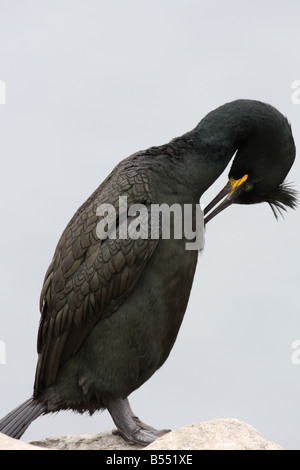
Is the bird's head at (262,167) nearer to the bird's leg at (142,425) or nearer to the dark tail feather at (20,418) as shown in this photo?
the bird's leg at (142,425)

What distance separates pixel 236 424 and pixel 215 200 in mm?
1744

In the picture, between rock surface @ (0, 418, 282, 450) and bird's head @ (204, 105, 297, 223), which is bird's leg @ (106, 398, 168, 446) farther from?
A: bird's head @ (204, 105, 297, 223)

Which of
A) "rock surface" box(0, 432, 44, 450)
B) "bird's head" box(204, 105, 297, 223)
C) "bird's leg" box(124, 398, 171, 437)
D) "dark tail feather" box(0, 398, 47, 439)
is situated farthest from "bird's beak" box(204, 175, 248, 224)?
"rock surface" box(0, 432, 44, 450)

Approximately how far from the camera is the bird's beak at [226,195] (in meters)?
6.46

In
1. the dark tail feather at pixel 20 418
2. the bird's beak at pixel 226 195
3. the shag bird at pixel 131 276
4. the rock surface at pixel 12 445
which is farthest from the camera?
the bird's beak at pixel 226 195

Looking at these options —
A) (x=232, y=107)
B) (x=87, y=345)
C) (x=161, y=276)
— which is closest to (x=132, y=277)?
(x=161, y=276)

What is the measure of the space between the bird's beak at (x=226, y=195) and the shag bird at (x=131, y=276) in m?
0.03

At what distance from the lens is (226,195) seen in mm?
6504

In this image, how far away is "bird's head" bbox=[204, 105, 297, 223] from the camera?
247 inches

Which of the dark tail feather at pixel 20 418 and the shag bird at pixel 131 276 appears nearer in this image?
the shag bird at pixel 131 276

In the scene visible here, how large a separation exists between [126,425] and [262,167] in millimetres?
2051

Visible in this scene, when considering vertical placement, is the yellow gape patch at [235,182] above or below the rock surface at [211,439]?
above

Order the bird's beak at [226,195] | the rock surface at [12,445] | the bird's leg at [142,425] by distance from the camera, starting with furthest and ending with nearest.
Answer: the bird's beak at [226,195] < the bird's leg at [142,425] < the rock surface at [12,445]

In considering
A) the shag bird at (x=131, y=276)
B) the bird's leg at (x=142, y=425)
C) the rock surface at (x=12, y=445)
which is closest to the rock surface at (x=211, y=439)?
the rock surface at (x=12, y=445)
